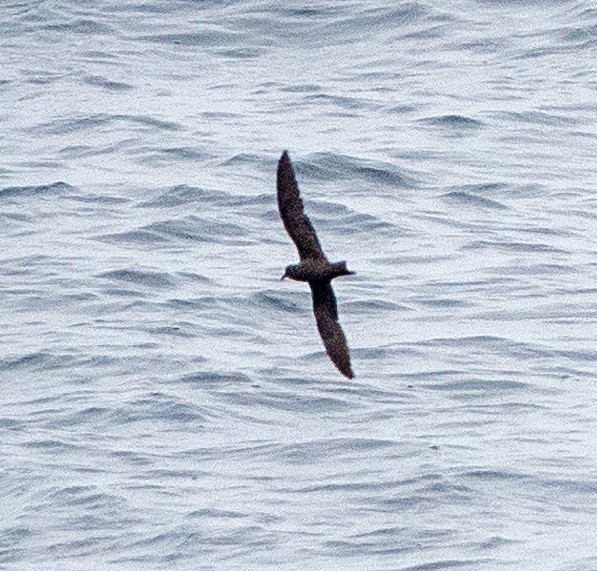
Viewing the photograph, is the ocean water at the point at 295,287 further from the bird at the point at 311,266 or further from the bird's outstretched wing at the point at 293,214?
the bird's outstretched wing at the point at 293,214

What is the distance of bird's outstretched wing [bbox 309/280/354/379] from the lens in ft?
41.9

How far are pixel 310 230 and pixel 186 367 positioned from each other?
484cm

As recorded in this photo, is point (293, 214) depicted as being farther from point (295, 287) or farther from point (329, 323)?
point (295, 287)

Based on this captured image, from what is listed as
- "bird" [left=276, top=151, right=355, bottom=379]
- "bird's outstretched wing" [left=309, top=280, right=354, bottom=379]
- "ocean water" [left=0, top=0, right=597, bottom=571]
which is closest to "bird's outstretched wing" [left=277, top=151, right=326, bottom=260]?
"bird" [left=276, top=151, right=355, bottom=379]

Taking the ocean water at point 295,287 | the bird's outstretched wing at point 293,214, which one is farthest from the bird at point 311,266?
the ocean water at point 295,287

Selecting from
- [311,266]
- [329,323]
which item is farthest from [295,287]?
[311,266]

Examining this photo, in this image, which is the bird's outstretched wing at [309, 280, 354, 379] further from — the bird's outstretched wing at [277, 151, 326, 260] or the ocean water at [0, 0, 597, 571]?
the ocean water at [0, 0, 597, 571]

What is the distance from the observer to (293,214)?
511 inches

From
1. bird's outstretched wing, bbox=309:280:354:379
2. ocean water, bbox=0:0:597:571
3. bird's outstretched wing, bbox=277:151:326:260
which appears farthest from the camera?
ocean water, bbox=0:0:597:571

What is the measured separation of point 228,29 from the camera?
2667cm

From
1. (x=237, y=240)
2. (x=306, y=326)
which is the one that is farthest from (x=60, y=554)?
(x=237, y=240)

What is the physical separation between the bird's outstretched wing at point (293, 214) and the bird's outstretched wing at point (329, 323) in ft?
0.66

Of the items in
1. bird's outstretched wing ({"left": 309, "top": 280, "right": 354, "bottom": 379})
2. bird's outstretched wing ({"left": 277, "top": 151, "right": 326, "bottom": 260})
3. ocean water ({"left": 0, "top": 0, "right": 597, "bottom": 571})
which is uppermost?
bird's outstretched wing ({"left": 277, "top": 151, "right": 326, "bottom": 260})

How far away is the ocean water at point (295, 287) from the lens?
15.0 m
